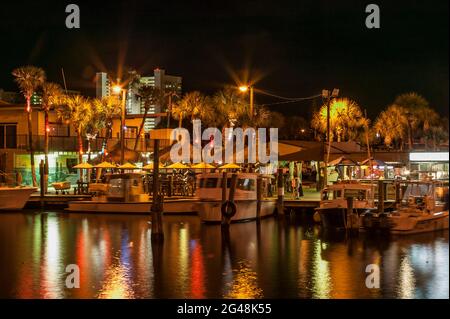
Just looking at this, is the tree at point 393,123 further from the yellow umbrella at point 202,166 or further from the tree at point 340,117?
the yellow umbrella at point 202,166

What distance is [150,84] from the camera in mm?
94188

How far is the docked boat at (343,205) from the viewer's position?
33.1m

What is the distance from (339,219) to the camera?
33281 millimetres

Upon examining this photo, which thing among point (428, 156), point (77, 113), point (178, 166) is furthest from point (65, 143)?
point (428, 156)

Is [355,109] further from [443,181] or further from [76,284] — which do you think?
[76,284]

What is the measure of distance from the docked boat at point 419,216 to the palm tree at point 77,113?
28.8 meters

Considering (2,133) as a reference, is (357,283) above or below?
below

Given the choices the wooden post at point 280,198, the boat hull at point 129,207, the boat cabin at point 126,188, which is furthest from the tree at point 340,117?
the boat cabin at point 126,188

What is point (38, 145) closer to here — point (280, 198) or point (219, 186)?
point (219, 186)

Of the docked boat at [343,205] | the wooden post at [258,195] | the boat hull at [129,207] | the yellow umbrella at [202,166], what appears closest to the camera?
the docked boat at [343,205]

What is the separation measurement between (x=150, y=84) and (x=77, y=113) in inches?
1575
